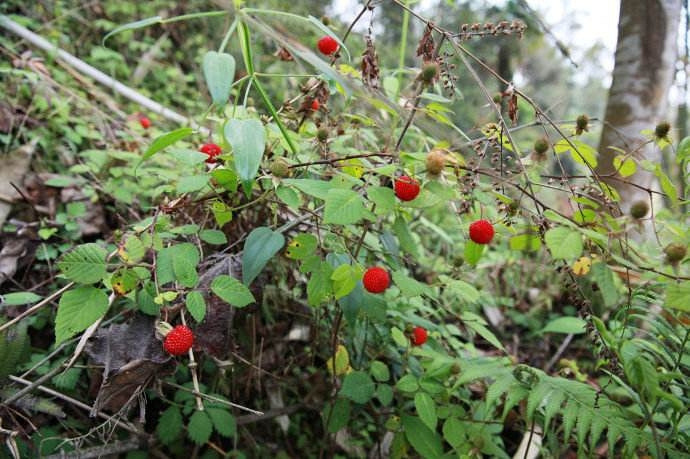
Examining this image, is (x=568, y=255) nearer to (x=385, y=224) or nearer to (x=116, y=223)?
(x=385, y=224)

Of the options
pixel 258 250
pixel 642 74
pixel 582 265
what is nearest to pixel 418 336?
pixel 582 265

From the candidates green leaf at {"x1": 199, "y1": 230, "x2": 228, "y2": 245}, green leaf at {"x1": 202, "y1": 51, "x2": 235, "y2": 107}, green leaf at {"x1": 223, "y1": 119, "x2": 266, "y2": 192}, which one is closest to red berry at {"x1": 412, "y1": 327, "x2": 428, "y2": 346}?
green leaf at {"x1": 199, "y1": 230, "x2": 228, "y2": 245}

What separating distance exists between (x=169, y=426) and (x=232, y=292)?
542 millimetres

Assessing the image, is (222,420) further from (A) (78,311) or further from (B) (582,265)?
(B) (582,265)

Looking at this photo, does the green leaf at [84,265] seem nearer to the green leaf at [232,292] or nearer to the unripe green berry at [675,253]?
the green leaf at [232,292]

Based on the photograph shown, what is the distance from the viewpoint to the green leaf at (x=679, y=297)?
2.54 feet

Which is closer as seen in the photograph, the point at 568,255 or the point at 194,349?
the point at 568,255

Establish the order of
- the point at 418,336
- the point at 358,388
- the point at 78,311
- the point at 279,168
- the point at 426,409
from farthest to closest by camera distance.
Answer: the point at 418,336, the point at 358,388, the point at 426,409, the point at 279,168, the point at 78,311

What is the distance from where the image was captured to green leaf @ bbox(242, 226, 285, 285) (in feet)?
3.07

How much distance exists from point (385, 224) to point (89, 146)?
147 centimetres

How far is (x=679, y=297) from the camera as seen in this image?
785mm

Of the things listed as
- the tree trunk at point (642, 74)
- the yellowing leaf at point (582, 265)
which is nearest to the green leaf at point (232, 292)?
the yellowing leaf at point (582, 265)

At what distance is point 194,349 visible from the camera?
1063 millimetres

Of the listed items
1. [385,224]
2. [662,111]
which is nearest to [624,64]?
[662,111]
